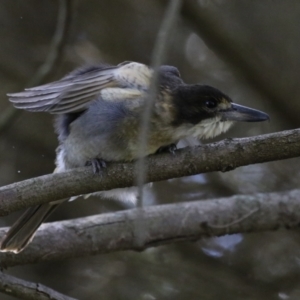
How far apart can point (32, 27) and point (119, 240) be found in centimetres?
170

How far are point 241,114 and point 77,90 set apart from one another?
75cm

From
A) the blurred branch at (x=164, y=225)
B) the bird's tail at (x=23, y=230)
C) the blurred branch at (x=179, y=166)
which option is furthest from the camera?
the blurred branch at (x=164, y=225)

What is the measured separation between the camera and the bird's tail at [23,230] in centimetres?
316

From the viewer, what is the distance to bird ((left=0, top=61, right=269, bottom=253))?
113 inches

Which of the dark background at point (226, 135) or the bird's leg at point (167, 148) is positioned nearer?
the bird's leg at point (167, 148)

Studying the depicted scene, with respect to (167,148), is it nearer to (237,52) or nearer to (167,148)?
(167,148)

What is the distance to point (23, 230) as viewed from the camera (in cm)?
317

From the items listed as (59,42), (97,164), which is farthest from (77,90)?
(59,42)

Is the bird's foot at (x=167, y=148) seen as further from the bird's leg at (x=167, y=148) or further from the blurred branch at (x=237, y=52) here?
the blurred branch at (x=237, y=52)

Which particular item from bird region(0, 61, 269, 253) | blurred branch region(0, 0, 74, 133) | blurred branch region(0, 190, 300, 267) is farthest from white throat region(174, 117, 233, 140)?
blurred branch region(0, 0, 74, 133)

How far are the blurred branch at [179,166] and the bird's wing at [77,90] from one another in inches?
19.1

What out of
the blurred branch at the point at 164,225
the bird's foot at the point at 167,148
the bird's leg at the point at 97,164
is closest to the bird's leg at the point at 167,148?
the bird's foot at the point at 167,148

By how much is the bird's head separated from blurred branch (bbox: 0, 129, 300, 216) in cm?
27

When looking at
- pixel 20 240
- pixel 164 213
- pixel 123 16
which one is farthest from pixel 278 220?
pixel 123 16
